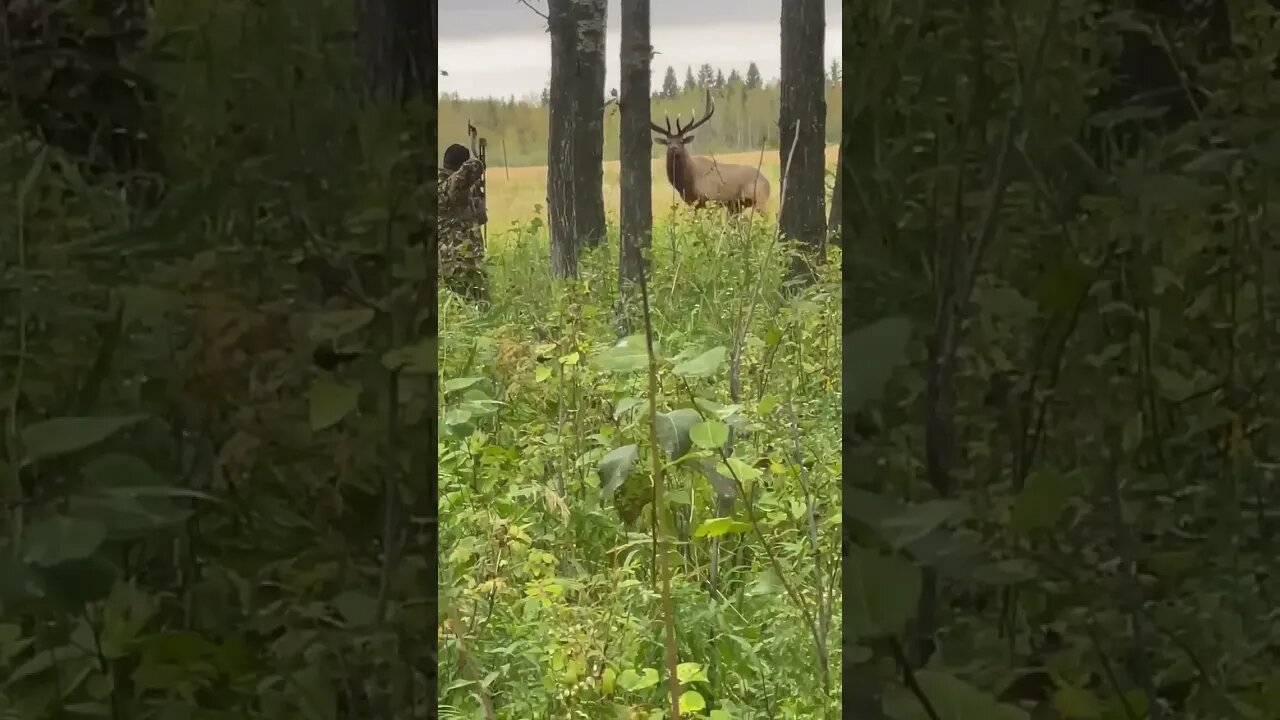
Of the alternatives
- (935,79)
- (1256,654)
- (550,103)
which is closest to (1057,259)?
(935,79)

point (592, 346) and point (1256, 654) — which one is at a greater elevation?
point (592, 346)

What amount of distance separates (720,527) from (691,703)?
0.16 m

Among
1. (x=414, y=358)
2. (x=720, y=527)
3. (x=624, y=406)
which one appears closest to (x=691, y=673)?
(x=720, y=527)

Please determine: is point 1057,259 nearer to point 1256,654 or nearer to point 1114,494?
point 1114,494

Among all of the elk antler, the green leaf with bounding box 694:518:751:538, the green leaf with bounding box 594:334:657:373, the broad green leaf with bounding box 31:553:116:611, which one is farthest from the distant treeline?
the broad green leaf with bounding box 31:553:116:611

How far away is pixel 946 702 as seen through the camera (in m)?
0.75

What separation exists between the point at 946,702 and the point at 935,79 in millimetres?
448

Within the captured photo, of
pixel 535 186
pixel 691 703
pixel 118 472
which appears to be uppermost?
pixel 535 186

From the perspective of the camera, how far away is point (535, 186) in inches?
37.0

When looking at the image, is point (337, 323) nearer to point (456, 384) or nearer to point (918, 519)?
point (456, 384)

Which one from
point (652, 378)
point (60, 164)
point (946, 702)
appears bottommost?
point (946, 702)

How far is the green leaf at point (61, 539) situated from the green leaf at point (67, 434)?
5cm

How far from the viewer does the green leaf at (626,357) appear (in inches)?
34.2

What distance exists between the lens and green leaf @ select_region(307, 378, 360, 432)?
0.74 metres
